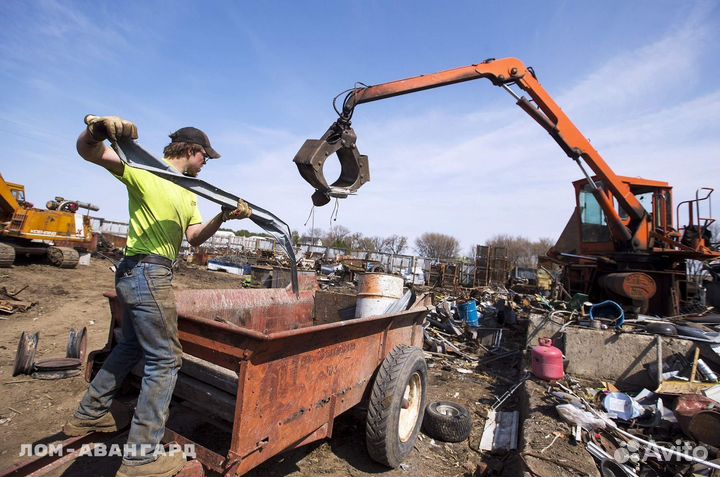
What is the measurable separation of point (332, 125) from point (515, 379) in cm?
465

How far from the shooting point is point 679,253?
6.37 meters

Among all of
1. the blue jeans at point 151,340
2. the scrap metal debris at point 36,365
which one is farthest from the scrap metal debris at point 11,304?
the blue jeans at point 151,340

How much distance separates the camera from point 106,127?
5.95ft

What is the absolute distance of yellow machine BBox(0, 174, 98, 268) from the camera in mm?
11766

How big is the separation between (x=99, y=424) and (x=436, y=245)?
61.8 metres

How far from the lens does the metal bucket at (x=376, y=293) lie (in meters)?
4.24

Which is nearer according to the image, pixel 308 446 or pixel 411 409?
pixel 308 446

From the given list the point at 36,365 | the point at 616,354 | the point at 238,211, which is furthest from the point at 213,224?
the point at 616,354

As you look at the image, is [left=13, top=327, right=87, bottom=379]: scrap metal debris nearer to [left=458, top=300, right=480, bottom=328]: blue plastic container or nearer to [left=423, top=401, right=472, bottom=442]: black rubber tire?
[left=423, top=401, right=472, bottom=442]: black rubber tire

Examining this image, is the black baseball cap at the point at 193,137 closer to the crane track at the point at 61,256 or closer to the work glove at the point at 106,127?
the work glove at the point at 106,127

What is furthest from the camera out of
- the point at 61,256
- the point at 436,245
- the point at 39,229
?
the point at 436,245

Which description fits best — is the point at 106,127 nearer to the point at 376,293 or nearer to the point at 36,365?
the point at 376,293

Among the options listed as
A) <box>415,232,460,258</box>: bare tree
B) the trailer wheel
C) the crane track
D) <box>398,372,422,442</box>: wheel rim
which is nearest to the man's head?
the trailer wheel

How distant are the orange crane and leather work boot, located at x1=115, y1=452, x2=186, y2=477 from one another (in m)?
4.58
